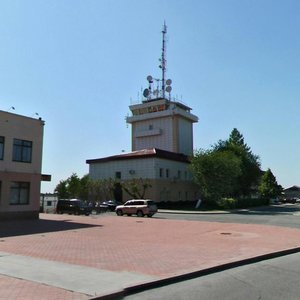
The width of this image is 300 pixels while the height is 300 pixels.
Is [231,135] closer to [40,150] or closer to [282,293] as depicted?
[40,150]

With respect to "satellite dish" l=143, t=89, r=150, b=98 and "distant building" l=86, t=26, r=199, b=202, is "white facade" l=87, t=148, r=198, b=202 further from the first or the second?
"satellite dish" l=143, t=89, r=150, b=98

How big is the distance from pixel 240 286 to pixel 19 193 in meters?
25.1

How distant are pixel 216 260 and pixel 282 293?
438 cm

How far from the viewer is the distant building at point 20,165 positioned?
30625 mm

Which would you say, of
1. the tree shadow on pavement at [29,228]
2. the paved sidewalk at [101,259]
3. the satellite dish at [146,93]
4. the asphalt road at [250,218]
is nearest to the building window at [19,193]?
the tree shadow on pavement at [29,228]

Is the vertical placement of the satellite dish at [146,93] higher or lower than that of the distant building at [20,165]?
higher

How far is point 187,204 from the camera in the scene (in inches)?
2566

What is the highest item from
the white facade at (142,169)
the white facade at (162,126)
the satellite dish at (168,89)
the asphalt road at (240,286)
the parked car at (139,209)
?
the satellite dish at (168,89)

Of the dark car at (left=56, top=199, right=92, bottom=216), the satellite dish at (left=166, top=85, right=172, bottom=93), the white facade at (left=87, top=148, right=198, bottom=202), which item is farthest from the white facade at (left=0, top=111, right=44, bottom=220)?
the satellite dish at (left=166, top=85, right=172, bottom=93)

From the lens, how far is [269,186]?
115 meters

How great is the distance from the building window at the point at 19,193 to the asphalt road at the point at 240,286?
22.7 m

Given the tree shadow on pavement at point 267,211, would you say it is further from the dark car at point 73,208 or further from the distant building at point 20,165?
the distant building at point 20,165

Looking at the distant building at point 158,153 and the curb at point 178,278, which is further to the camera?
the distant building at point 158,153

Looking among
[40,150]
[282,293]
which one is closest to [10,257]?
[282,293]
